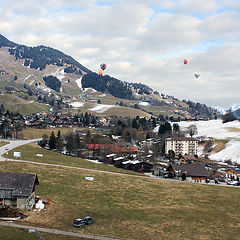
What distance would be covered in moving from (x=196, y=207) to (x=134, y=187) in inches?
524

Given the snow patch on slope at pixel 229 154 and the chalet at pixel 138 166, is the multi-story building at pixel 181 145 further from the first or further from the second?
the chalet at pixel 138 166

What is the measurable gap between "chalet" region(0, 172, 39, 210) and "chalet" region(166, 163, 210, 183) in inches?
1835

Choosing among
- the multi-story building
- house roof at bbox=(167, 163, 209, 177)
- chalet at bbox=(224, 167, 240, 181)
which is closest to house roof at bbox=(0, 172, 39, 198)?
house roof at bbox=(167, 163, 209, 177)

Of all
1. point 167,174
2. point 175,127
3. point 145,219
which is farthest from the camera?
point 175,127

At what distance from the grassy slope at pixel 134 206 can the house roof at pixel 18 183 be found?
3.58m

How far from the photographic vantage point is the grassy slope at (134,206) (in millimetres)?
33906

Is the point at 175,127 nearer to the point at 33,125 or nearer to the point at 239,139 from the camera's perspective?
the point at 239,139

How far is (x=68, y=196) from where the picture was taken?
149 feet

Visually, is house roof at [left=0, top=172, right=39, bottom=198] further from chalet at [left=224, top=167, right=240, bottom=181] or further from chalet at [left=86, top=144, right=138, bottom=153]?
chalet at [left=86, top=144, right=138, bottom=153]

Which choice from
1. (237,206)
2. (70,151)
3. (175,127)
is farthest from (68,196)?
(175,127)

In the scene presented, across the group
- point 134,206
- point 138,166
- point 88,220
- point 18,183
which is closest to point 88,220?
point 88,220

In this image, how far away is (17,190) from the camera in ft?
126

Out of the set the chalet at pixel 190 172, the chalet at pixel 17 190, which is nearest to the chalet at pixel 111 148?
the chalet at pixel 190 172

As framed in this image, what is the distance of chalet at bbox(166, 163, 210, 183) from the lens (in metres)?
77.6
